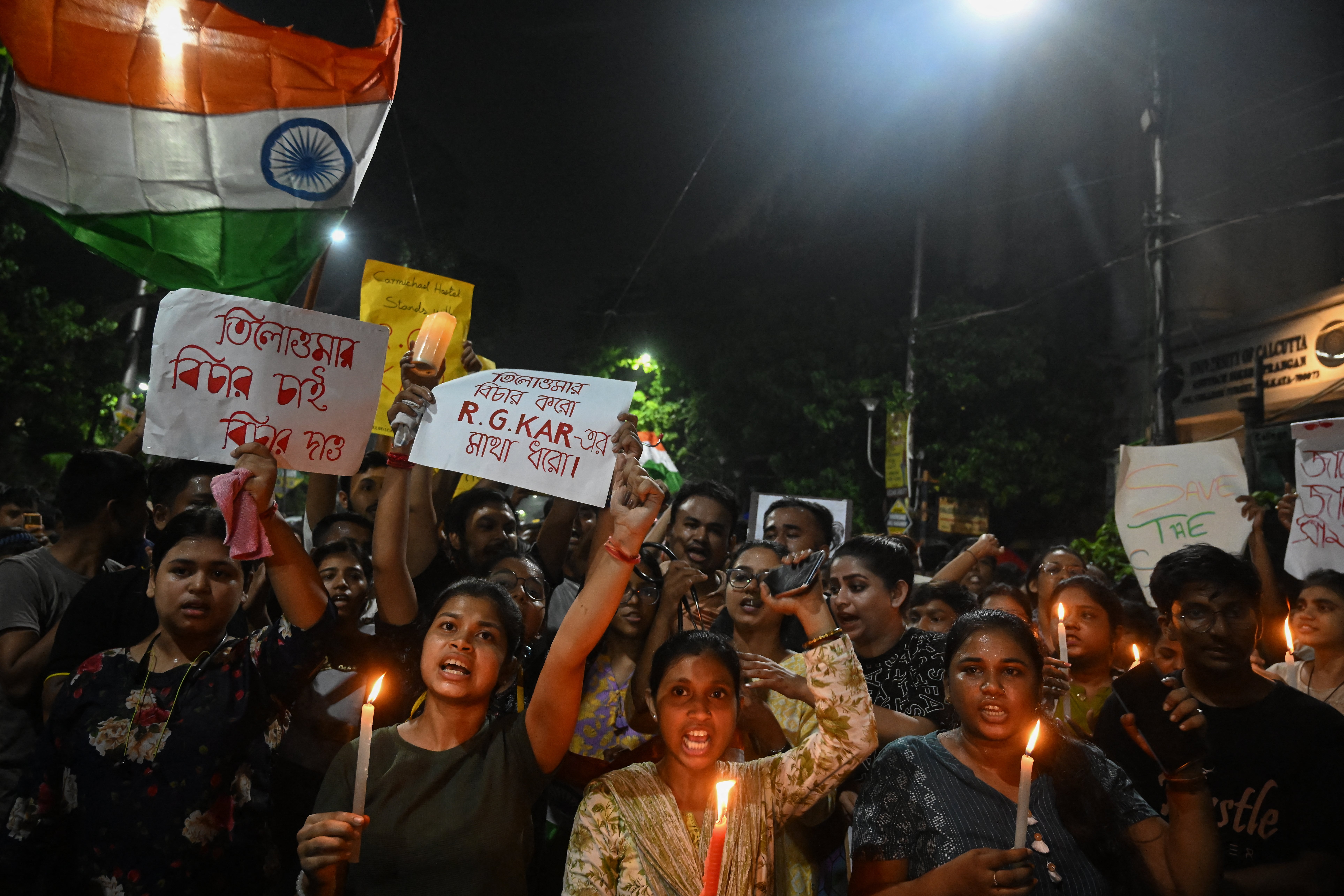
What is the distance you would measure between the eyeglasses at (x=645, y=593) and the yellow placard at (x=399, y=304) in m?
2.21

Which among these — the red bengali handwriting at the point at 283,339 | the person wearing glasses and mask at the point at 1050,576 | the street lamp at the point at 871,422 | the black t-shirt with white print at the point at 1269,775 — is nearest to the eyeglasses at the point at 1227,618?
the black t-shirt with white print at the point at 1269,775

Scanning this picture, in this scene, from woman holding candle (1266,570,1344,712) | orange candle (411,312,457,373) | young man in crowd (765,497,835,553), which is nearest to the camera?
orange candle (411,312,457,373)

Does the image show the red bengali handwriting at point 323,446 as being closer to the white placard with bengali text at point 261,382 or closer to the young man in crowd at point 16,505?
the white placard with bengali text at point 261,382

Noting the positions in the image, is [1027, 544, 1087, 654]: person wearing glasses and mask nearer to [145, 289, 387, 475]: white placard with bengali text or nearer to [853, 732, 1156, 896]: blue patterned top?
[853, 732, 1156, 896]: blue patterned top

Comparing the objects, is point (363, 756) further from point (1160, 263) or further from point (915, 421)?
point (915, 421)

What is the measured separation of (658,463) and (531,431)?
15.8 ft

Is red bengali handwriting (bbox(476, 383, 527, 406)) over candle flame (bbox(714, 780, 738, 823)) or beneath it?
over

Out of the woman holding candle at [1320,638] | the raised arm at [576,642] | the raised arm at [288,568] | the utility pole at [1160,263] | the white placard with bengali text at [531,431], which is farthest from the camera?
the utility pole at [1160,263]

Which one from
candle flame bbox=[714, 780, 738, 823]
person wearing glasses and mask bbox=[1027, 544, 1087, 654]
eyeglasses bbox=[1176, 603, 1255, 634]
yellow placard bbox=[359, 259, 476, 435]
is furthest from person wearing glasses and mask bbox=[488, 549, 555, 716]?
person wearing glasses and mask bbox=[1027, 544, 1087, 654]

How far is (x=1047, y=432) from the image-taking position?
819 inches

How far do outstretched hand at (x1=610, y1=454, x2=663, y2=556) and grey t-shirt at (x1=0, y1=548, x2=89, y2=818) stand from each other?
2110 mm

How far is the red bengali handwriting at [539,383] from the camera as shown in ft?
11.0

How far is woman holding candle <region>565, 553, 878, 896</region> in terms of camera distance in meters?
2.32

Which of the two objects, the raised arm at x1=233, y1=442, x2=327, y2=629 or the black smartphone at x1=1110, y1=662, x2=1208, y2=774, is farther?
the raised arm at x1=233, y1=442, x2=327, y2=629
